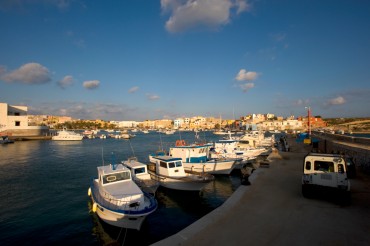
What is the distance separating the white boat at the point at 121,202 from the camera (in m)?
12.0

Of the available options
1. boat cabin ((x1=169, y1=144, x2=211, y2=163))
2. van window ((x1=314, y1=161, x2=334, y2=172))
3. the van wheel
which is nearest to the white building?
boat cabin ((x1=169, y1=144, x2=211, y2=163))

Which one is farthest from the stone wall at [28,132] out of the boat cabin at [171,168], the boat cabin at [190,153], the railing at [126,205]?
the railing at [126,205]

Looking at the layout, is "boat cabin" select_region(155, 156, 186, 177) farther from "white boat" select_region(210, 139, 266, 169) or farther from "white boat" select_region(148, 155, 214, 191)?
"white boat" select_region(210, 139, 266, 169)

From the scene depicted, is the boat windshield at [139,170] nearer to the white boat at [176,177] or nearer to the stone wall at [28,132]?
the white boat at [176,177]

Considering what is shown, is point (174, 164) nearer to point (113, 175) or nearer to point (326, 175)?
point (113, 175)

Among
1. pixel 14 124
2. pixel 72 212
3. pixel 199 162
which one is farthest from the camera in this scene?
pixel 14 124

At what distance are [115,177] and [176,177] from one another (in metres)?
6.87

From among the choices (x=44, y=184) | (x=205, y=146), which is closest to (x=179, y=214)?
(x=205, y=146)

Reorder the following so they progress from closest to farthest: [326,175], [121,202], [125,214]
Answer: [326,175], [125,214], [121,202]

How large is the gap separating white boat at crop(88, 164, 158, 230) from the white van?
8507 millimetres

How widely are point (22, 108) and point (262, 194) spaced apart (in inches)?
4911

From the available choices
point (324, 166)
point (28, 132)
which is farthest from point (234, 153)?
point (28, 132)

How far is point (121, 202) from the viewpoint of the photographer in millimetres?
12500

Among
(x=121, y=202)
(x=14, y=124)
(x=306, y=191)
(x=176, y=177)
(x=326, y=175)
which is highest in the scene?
(x=14, y=124)
